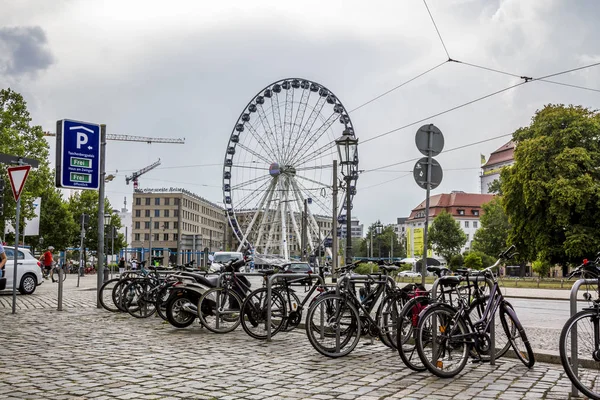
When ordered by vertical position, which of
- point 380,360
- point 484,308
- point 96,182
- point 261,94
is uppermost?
point 261,94

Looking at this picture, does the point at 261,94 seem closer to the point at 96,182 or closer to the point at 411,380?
the point at 96,182

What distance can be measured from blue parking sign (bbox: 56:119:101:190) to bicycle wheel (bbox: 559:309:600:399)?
465 inches

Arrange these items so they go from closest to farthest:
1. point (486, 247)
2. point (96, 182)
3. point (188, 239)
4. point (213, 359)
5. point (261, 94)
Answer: point (213, 359) → point (96, 182) → point (188, 239) → point (261, 94) → point (486, 247)

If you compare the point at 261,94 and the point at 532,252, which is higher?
the point at 261,94

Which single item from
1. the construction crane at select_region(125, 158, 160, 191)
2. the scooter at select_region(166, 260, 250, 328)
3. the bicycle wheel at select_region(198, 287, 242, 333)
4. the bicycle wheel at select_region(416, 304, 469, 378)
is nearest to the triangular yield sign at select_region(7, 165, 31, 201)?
the scooter at select_region(166, 260, 250, 328)

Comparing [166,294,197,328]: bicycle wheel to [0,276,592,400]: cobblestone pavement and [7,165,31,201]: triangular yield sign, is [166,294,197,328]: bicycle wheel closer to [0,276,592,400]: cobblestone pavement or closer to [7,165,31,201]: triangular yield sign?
[0,276,592,400]: cobblestone pavement

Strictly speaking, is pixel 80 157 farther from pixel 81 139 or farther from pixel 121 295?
pixel 121 295

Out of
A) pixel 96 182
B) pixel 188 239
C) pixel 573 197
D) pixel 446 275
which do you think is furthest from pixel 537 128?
pixel 446 275

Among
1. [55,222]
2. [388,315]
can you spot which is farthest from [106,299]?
[55,222]

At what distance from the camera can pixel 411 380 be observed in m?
6.11

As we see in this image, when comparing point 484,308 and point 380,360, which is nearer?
point 484,308

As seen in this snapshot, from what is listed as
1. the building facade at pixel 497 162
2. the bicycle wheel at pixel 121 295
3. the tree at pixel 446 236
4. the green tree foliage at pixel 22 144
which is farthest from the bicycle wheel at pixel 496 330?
the building facade at pixel 497 162

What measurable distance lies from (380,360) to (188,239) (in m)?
19.5

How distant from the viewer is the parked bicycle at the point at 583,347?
204 inches
